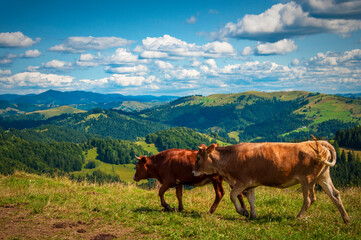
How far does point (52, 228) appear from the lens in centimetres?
1050

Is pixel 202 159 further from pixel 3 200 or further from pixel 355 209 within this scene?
pixel 3 200

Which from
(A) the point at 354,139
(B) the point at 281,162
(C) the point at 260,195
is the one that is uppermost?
(B) the point at 281,162

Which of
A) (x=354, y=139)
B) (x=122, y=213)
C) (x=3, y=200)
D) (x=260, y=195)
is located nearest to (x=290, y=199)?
(x=260, y=195)

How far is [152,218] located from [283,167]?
554 centimetres

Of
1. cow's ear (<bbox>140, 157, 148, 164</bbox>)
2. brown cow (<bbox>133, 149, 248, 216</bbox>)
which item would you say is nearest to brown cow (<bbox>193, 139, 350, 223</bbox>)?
brown cow (<bbox>133, 149, 248, 216</bbox>)

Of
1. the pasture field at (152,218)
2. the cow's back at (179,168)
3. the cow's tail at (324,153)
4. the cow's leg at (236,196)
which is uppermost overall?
the cow's tail at (324,153)

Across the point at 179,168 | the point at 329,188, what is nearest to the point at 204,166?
the point at 179,168

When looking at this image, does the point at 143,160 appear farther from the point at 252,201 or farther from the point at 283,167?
the point at 283,167

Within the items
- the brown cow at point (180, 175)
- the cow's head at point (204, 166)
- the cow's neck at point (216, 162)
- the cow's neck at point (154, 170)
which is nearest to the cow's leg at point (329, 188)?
the brown cow at point (180, 175)

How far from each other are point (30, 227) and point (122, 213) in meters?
3.46

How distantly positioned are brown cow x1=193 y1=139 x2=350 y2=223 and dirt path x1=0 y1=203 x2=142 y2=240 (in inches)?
183

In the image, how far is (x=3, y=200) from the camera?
14.0m

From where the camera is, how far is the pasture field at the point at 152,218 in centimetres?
963

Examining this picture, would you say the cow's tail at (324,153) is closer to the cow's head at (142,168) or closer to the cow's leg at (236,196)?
the cow's leg at (236,196)
